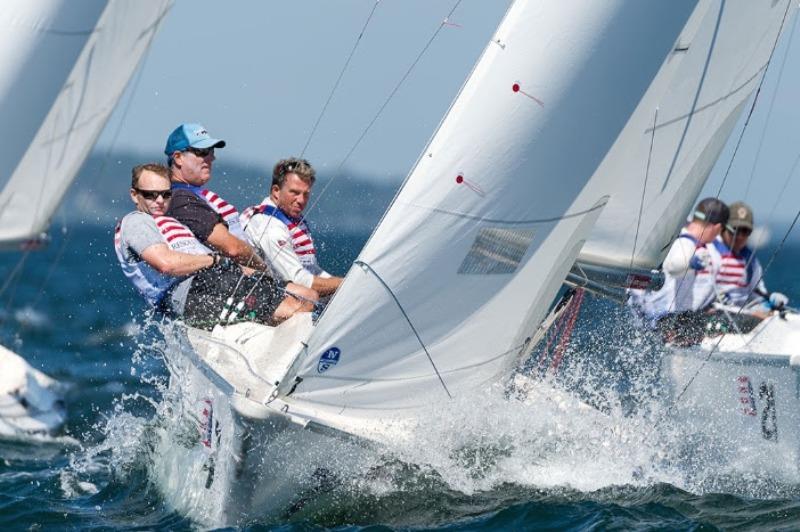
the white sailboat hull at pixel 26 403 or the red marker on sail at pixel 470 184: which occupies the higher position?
the red marker on sail at pixel 470 184

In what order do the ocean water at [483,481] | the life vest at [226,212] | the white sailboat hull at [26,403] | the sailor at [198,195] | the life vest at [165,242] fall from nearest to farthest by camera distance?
the ocean water at [483,481], the life vest at [165,242], the sailor at [198,195], the life vest at [226,212], the white sailboat hull at [26,403]

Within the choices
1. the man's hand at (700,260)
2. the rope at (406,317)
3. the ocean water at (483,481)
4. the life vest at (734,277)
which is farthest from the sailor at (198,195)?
the life vest at (734,277)

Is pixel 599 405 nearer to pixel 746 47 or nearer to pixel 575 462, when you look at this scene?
pixel 575 462

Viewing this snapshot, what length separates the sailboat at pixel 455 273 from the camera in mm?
5305

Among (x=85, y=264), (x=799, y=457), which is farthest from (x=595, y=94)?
(x=85, y=264)

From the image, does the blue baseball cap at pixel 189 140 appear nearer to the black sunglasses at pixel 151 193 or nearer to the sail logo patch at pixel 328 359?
the black sunglasses at pixel 151 193

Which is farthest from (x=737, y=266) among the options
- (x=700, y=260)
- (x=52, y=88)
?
(x=52, y=88)

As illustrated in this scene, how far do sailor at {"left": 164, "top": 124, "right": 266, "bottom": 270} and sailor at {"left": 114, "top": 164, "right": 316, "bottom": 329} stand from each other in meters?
0.07

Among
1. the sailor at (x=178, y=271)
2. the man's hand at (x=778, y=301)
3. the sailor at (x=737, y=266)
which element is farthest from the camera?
the sailor at (x=737, y=266)

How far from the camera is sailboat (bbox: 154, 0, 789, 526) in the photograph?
5305 millimetres

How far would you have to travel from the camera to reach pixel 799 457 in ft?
24.5

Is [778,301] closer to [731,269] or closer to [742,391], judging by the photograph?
[731,269]

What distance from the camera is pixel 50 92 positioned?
4430 mm

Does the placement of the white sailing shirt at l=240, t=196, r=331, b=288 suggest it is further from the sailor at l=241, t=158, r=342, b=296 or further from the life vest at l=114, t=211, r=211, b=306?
the life vest at l=114, t=211, r=211, b=306
